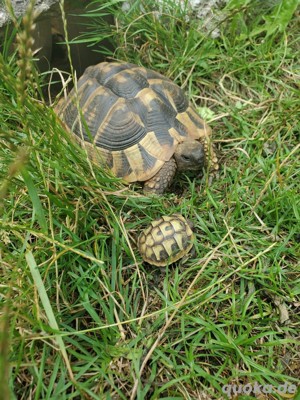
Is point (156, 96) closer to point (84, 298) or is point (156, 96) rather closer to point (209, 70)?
point (209, 70)

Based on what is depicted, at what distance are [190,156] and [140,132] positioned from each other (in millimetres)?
326

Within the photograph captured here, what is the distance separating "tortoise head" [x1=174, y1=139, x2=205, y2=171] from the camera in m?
2.29

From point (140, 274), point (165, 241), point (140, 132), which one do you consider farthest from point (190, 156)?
point (140, 274)

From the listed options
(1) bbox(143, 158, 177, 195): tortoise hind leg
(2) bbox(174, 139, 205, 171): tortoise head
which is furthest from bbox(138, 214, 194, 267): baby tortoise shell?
(2) bbox(174, 139, 205, 171): tortoise head

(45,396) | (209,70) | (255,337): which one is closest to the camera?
(45,396)

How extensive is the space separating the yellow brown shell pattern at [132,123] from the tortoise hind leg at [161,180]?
3cm

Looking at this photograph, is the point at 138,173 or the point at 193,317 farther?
the point at 138,173

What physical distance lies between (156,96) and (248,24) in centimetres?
118

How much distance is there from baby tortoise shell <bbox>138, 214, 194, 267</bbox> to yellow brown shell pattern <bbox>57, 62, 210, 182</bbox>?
1.34 ft

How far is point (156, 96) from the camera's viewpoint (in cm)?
238

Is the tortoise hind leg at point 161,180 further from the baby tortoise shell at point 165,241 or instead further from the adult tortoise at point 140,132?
the baby tortoise shell at point 165,241

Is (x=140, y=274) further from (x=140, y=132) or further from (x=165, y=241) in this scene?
(x=140, y=132)

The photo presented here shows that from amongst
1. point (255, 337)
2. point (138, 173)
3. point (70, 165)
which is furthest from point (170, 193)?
point (255, 337)

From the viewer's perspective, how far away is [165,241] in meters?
1.95
